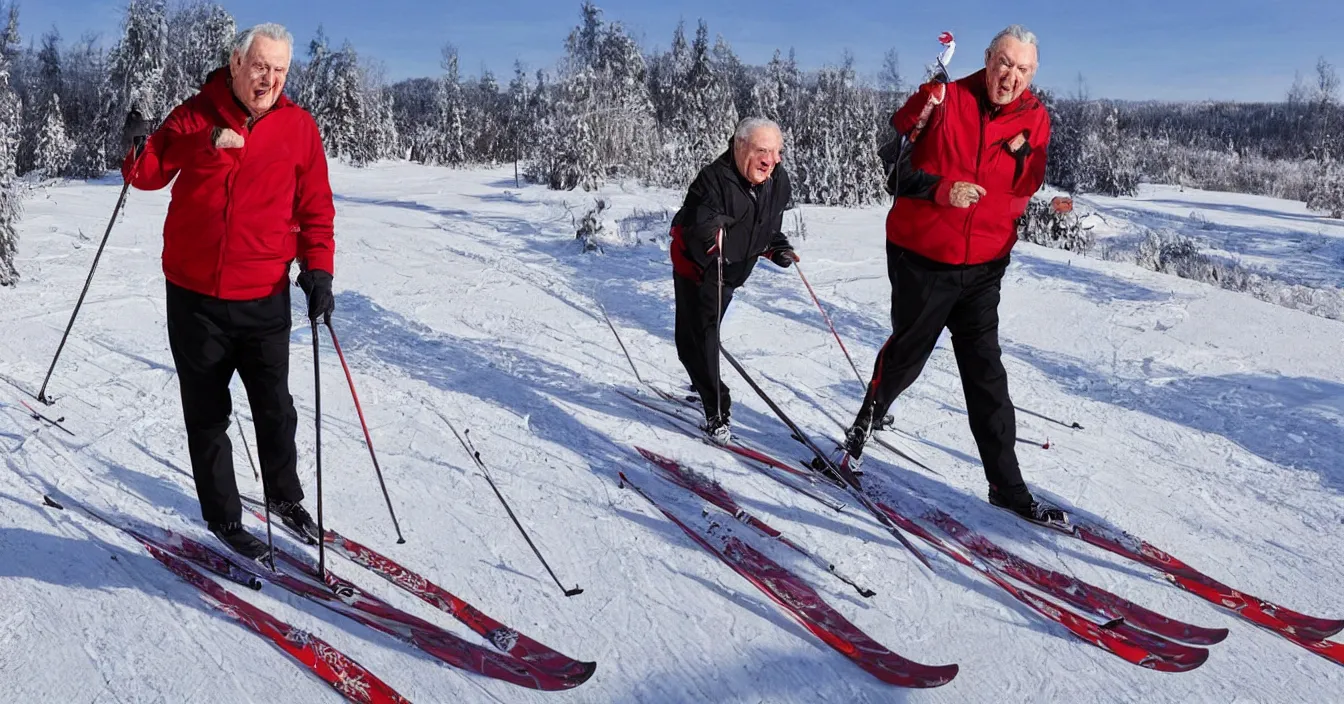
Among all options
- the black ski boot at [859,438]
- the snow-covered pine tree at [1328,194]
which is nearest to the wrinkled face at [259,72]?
the black ski boot at [859,438]

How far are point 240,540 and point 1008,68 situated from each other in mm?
3150

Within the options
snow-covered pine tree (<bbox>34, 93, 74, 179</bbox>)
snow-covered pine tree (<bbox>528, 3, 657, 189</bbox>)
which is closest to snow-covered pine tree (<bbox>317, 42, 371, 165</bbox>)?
snow-covered pine tree (<bbox>34, 93, 74, 179</bbox>)

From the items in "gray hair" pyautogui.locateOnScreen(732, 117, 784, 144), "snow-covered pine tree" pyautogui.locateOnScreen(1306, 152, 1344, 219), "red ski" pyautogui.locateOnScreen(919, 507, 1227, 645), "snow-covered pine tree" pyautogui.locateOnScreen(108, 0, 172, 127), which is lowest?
"red ski" pyautogui.locateOnScreen(919, 507, 1227, 645)

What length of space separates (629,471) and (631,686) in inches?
58.7

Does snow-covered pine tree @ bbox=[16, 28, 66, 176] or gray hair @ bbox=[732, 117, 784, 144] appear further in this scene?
snow-covered pine tree @ bbox=[16, 28, 66, 176]

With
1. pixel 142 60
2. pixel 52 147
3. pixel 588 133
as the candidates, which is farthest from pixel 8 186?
pixel 142 60

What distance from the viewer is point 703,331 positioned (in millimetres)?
4211

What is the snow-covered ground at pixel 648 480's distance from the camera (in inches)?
97.8

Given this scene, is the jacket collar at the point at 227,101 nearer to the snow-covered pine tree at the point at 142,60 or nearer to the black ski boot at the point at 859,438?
the black ski boot at the point at 859,438

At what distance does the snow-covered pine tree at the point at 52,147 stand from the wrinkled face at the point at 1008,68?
20.0 metres

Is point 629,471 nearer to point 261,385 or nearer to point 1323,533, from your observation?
point 261,385

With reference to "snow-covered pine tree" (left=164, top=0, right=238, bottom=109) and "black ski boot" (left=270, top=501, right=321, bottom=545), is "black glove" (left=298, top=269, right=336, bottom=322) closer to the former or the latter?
"black ski boot" (left=270, top=501, right=321, bottom=545)

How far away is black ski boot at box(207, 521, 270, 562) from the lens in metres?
3.01

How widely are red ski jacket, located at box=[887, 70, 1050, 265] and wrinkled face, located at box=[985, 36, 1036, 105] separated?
0.06 m
